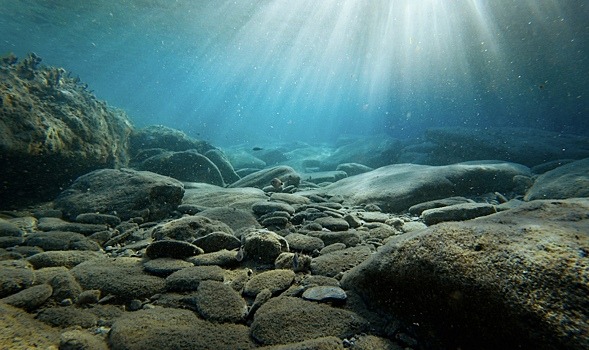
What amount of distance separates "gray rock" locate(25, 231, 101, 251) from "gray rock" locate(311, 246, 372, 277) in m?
3.08

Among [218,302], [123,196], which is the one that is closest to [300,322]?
[218,302]

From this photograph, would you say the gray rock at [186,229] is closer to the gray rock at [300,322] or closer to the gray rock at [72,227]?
the gray rock at [72,227]

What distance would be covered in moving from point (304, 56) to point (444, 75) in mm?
23392

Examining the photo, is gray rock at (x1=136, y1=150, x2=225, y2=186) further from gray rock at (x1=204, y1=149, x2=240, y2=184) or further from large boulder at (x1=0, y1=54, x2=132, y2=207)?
gray rock at (x1=204, y1=149, x2=240, y2=184)

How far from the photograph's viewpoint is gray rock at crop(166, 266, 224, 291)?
243cm

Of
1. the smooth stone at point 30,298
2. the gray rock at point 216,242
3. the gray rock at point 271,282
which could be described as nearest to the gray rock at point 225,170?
the gray rock at point 216,242

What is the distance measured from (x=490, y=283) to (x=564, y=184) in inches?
238

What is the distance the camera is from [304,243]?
3361mm

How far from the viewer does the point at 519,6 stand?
15.5 meters

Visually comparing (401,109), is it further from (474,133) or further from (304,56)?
(474,133)

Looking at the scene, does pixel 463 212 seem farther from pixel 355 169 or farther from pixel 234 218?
pixel 355 169

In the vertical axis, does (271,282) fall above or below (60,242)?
below

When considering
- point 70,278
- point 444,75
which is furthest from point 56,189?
point 444,75

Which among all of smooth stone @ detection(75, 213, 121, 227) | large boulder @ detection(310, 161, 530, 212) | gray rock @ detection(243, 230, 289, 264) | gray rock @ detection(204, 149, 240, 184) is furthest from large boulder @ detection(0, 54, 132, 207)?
large boulder @ detection(310, 161, 530, 212)
